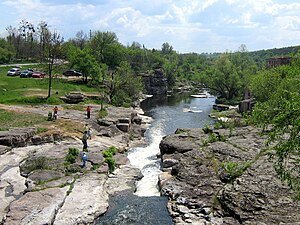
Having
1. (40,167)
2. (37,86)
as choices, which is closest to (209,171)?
(40,167)

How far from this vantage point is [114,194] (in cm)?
2767

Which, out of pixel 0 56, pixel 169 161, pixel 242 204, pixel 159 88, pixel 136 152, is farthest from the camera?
pixel 159 88

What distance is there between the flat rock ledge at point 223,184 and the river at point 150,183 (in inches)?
38.4

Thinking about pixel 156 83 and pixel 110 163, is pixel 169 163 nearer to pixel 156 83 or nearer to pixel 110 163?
pixel 110 163

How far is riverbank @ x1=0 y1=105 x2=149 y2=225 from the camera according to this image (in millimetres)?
22906

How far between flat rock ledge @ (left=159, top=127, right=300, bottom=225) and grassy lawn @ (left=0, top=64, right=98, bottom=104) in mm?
25229

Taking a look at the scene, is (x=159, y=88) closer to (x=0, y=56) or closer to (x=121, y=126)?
(x=0, y=56)

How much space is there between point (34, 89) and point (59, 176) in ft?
120

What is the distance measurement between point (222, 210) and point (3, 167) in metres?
17.9

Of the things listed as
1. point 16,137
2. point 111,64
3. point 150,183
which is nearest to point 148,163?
point 150,183

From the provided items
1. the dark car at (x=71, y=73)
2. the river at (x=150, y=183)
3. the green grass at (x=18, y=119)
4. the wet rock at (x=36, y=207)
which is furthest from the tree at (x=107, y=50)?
the wet rock at (x=36, y=207)

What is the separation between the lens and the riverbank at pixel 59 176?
22.9 m

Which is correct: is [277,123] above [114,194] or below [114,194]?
above

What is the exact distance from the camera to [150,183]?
30781mm
